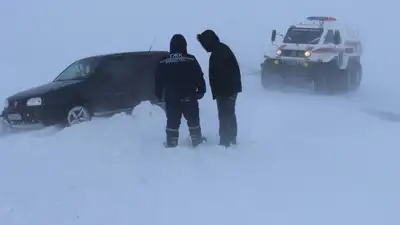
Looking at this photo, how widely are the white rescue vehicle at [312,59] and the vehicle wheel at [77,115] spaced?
7.25 meters

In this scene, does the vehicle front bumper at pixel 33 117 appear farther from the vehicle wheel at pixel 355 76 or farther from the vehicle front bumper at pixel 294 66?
the vehicle wheel at pixel 355 76

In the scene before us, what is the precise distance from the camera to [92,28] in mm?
32312

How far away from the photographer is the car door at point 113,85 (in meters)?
11.4

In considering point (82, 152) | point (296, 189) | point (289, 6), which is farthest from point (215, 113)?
point (289, 6)

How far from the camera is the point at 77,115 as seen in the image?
36.0 ft

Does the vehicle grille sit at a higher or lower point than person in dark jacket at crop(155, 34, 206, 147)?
lower

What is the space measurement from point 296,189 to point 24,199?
2880 millimetres

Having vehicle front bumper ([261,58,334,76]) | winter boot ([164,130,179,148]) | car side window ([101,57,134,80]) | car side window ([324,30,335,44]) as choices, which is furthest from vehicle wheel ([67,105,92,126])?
car side window ([324,30,335,44])

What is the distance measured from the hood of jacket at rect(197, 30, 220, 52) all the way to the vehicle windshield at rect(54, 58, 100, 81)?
3565 millimetres

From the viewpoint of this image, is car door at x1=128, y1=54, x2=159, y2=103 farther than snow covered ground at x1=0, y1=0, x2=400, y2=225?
Yes

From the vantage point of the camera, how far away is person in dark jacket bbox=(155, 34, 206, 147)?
845 cm

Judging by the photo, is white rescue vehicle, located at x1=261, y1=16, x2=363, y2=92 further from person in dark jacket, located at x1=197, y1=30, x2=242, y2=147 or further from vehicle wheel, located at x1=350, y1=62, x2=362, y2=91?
person in dark jacket, located at x1=197, y1=30, x2=242, y2=147

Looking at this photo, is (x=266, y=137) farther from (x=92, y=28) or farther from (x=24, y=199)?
(x=92, y=28)

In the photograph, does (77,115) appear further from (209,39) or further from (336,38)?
(336,38)
